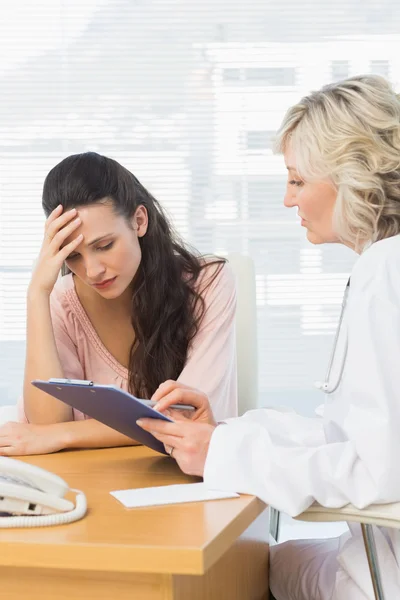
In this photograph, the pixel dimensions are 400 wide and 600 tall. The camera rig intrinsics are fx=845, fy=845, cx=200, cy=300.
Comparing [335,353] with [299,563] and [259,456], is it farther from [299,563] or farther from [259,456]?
[299,563]

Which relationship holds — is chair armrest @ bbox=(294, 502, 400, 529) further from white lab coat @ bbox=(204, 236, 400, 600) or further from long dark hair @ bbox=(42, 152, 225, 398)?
long dark hair @ bbox=(42, 152, 225, 398)

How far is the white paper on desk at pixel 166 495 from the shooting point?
1265 millimetres

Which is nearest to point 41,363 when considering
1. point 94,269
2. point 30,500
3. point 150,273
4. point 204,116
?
point 94,269

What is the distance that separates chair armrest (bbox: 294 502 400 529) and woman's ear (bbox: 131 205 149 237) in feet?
3.30

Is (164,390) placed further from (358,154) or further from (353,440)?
(358,154)

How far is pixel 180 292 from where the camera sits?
6.94 ft

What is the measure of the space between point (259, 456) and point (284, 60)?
9.88 feet

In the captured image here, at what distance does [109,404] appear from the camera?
4.68ft

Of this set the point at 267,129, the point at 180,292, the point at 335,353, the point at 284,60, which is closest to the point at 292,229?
the point at 267,129

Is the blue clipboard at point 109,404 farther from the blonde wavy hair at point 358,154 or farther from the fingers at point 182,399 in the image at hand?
the blonde wavy hair at point 358,154

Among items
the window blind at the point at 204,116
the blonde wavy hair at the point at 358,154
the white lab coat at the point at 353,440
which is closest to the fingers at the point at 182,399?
the white lab coat at the point at 353,440

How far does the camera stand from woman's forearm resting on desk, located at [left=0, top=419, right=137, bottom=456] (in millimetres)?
1698

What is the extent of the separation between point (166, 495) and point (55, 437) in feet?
1.59

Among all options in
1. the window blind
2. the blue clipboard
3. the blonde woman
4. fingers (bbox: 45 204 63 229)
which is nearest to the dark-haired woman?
fingers (bbox: 45 204 63 229)
